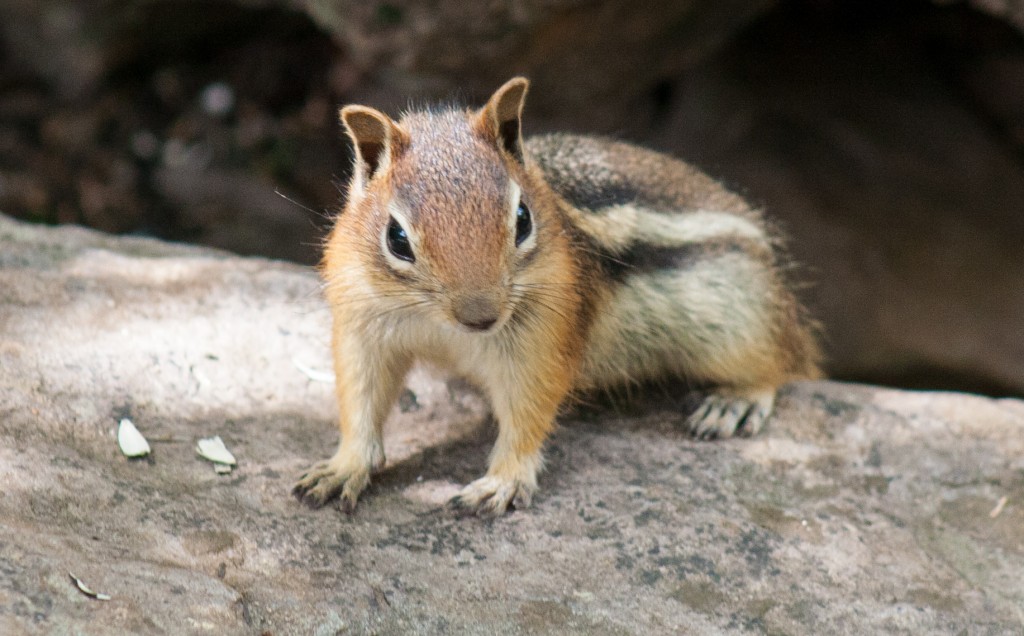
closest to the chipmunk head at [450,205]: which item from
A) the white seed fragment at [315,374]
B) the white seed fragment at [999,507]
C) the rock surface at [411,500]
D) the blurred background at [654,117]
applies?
the rock surface at [411,500]

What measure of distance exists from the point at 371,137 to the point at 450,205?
53cm

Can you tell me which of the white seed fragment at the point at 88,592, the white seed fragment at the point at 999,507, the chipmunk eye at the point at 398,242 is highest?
the chipmunk eye at the point at 398,242

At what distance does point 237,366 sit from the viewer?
434cm

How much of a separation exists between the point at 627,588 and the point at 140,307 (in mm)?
2318

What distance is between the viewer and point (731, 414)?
14.7 feet

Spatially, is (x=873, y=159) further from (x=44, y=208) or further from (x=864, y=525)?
(x=44, y=208)

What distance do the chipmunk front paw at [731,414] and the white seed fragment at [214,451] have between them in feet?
5.88

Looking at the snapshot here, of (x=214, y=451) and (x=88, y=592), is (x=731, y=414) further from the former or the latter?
(x=88, y=592)

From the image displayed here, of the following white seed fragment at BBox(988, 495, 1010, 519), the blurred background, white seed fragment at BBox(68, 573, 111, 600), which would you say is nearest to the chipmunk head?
white seed fragment at BBox(68, 573, 111, 600)

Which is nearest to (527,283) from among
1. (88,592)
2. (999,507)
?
(88,592)

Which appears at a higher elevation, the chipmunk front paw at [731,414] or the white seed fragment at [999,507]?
the white seed fragment at [999,507]

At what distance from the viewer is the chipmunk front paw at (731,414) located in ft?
14.5

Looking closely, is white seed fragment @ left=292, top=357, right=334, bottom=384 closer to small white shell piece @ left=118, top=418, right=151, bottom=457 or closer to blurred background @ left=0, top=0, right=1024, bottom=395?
small white shell piece @ left=118, top=418, right=151, bottom=457

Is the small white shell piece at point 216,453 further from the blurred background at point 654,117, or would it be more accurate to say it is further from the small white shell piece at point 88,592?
the blurred background at point 654,117
